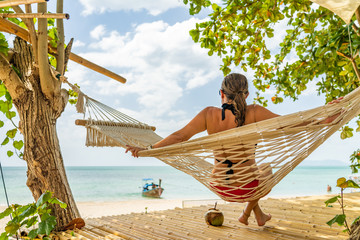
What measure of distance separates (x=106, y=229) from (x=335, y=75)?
272 cm

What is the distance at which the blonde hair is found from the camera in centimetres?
151

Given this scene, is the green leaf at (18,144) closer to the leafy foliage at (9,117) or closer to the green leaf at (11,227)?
the leafy foliage at (9,117)

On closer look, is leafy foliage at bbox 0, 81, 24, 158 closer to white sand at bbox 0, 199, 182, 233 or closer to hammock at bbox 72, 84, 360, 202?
hammock at bbox 72, 84, 360, 202

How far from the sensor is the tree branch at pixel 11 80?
2098mm

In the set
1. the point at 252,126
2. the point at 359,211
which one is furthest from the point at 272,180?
the point at 359,211

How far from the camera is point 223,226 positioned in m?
2.06

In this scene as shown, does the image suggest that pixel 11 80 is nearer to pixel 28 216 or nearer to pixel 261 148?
pixel 28 216

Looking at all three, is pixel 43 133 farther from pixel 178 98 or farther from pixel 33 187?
pixel 178 98

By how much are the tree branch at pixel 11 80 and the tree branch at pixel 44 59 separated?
162 mm

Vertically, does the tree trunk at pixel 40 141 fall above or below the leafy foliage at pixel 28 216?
above

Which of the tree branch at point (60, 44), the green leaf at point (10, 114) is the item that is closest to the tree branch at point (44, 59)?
the tree branch at point (60, 44)

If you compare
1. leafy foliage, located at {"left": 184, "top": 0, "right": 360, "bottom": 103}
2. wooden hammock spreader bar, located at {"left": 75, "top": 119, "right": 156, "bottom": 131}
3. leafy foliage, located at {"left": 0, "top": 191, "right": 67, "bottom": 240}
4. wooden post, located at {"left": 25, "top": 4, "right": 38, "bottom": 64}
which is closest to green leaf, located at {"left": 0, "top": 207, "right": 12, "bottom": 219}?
leafy foliage, located at {"left": 0, "top": 191, "right": 67, "bottom": 240}

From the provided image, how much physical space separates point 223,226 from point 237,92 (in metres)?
1.05

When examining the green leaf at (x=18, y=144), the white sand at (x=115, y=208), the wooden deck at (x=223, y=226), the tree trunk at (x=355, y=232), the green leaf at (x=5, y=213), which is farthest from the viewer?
the white sand at (x=115, y=208)
